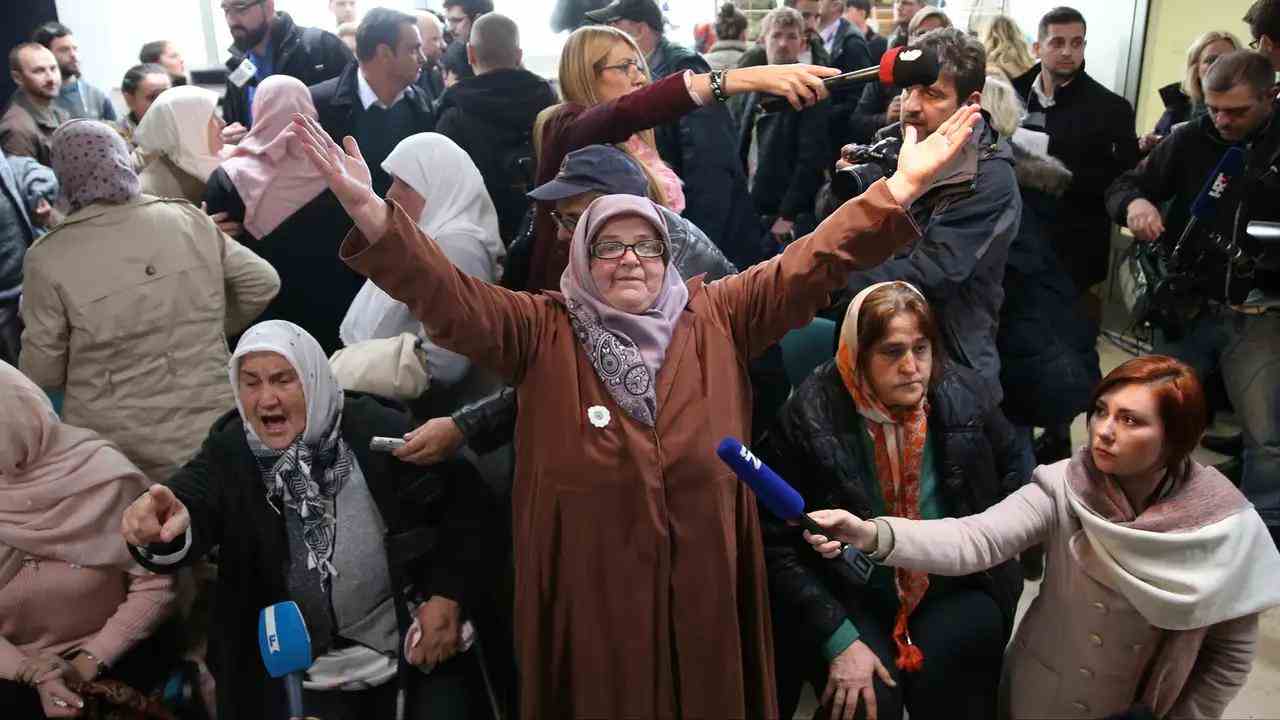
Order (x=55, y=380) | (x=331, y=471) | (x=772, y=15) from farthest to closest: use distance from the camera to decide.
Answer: (x=772, y=15) → (x=55, y=380) → (x=331, y=471)

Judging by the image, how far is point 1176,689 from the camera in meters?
1.94

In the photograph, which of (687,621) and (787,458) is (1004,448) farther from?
(687,621)

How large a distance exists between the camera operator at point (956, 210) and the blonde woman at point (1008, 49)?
65.5 inches

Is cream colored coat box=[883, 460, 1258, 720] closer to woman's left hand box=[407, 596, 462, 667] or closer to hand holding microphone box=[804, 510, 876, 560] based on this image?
hand holding microphone box=[804, 510, 876, 560]

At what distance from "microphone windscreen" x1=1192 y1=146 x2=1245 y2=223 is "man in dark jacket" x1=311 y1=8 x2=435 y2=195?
2.50m

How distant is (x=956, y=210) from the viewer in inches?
96.0

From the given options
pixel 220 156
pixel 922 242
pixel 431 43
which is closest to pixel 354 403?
pixel 922 242

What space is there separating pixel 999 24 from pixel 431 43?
283cm

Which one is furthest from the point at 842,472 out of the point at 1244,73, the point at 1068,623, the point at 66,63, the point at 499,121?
the point at 66,63

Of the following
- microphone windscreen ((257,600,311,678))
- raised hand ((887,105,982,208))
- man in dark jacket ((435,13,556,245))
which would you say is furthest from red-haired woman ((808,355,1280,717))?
man in dark jacket ((435,13,556,245))

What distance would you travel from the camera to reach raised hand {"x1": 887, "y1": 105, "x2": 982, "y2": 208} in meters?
1.75

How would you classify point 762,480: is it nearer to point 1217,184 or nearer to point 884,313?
point 884,313

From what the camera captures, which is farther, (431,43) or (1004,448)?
(431,43)

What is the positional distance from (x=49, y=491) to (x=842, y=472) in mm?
1766
